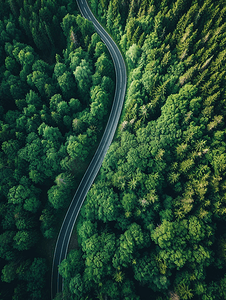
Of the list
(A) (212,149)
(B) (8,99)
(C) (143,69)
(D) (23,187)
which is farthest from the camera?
(B) (8,99)

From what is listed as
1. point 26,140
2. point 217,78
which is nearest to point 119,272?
point 26,140

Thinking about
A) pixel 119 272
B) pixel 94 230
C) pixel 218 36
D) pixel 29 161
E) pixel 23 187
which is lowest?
pixel 119 272

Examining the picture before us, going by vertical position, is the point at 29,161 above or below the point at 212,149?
below

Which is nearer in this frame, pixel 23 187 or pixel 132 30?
pixel 23 187

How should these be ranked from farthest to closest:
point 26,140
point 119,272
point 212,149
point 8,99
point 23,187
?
point 8,99
point 26,140
point 23,187
point 212,149
point 119,272

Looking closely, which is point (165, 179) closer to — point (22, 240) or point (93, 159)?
point (93, 159)

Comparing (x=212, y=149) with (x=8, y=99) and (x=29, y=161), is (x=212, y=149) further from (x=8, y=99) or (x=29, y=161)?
(x=8, y=99)

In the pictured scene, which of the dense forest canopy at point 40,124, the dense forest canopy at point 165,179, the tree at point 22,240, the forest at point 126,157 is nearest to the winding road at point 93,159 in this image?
the dense forest canopy at point 40,124

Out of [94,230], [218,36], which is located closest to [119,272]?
[94,230]
